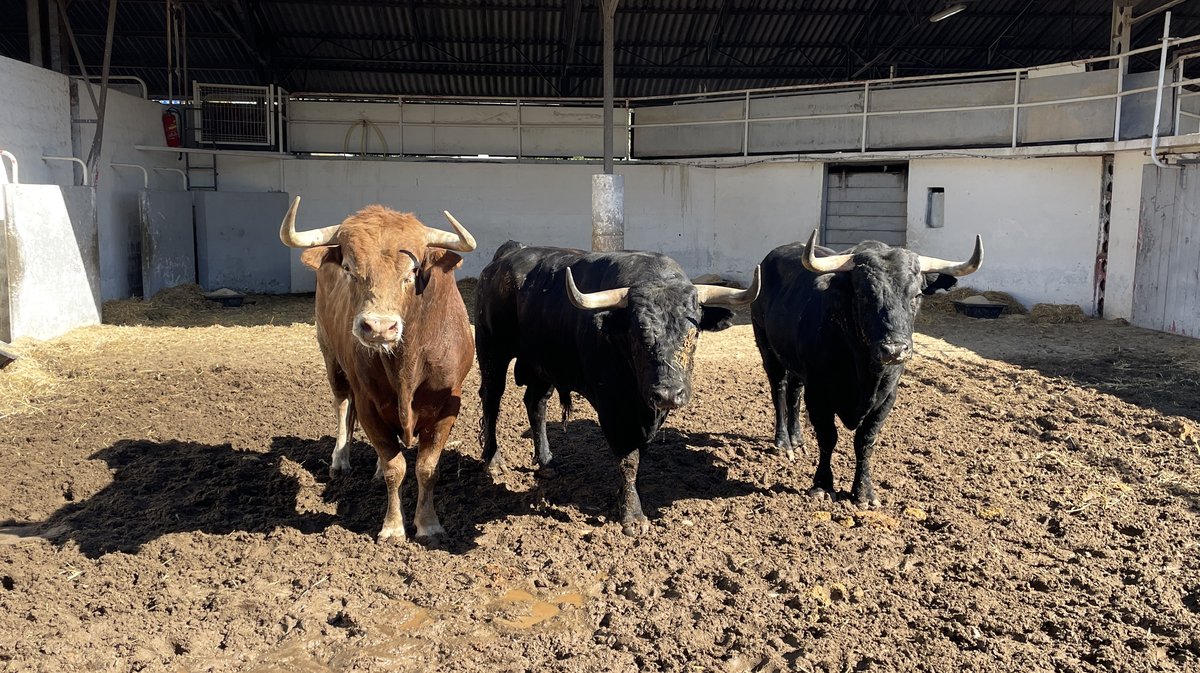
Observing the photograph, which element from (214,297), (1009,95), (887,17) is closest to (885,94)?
(1009,95)

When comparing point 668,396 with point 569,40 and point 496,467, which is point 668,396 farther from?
point 569,40

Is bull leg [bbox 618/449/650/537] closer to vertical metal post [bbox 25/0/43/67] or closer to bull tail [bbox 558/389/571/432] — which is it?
bull tail [bbox 558/389/571/432]

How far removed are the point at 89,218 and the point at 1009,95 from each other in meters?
13.9

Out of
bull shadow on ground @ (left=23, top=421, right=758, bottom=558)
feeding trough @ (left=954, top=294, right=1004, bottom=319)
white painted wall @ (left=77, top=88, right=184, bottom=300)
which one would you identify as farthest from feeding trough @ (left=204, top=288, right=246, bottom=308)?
feeding trough @ (left=954, top=294, right=1004, bottom=319)

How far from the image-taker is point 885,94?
17.1 meters

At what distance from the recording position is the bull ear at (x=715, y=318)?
542 centimetres

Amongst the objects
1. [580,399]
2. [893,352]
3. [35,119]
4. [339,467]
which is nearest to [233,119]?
[35,119]

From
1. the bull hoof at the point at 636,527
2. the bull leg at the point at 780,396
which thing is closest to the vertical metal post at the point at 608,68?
the bull leg at the point at 780,396

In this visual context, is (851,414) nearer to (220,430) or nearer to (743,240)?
(220,430)

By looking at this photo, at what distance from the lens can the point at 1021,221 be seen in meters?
15.3

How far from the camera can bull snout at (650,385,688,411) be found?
4758mm

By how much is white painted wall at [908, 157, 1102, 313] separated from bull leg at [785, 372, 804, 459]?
31.5 ft

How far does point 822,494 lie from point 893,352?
3.76 feet

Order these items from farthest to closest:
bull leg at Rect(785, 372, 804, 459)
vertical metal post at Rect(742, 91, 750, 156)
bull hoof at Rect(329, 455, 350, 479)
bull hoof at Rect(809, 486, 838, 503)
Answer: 1. vertical metal post at Rect(742, 91, 750, 156)
2. bull leg at Rect(785, 372, 804, 459)
3. bull hoof at Rect(329, 455, 350, 479)
4. bull hoof at Rect(809, 486, 838, 503)
